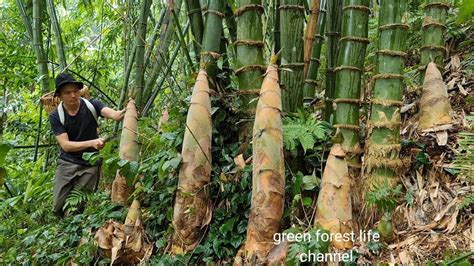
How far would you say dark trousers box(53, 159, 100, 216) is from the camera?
11.2ft

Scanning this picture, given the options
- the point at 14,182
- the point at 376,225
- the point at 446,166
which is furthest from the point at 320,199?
the point at 14,182

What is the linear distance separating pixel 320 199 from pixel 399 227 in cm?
37

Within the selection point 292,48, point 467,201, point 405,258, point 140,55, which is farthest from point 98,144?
point 467,201

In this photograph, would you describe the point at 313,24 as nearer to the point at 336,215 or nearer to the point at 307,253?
the point at 336,215

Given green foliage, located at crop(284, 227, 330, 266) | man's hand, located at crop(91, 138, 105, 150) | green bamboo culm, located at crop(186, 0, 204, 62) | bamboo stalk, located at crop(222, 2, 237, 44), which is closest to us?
green foliage, located at crop(284, 227, 330, 266)

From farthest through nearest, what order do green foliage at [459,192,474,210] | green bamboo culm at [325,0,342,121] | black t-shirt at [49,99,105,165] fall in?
1. black t-shirt at [49,99,105,165]
2. green bamboo culm at [325,0,342,121]
3. green foliage at [459,192,474,210]

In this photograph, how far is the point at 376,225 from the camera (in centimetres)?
205

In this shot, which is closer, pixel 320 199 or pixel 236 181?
pixel 320 199

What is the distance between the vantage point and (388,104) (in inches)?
83.7

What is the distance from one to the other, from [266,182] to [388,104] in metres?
0.66

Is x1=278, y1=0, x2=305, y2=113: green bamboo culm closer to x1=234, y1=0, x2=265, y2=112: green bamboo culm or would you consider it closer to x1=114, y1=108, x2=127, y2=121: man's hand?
x1=234, y1=0, x2=265, y2=112: green bamboo culm

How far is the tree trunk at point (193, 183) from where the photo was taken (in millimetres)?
2291

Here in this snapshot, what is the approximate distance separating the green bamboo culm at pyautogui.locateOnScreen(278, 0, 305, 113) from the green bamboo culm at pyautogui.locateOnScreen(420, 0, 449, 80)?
2.39 ft

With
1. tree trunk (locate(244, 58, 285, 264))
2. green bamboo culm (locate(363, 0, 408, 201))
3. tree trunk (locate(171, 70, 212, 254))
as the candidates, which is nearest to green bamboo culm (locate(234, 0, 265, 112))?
tree trunk (locate(171, 70, 212, 254))
